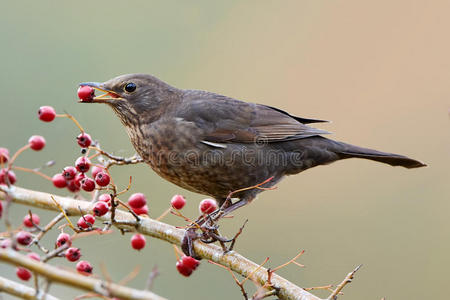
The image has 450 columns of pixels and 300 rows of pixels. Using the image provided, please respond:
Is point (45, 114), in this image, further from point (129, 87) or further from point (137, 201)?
point (129, 87)

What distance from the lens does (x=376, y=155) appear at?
4.43 m

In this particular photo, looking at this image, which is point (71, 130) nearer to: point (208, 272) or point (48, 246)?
point (48, 246)

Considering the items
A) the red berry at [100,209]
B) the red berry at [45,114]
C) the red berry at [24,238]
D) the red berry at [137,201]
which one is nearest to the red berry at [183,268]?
the red berry at [137,201]

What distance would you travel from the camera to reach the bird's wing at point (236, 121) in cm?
436

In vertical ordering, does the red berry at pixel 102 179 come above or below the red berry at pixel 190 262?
above

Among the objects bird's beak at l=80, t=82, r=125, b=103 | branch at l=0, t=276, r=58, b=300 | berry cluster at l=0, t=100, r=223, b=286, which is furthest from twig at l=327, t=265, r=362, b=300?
bird's beak at l=80, t=82, r=125, b=103

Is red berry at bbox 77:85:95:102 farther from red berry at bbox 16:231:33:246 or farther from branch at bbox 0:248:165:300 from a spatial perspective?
branch at bbox 0:248:165:300

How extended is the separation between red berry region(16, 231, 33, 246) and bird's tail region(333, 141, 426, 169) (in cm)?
270

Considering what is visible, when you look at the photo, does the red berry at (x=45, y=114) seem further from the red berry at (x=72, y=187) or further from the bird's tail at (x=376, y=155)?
the bird's tail at (x=376, y=155)

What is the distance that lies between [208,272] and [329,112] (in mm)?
2621

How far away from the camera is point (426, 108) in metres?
6.86

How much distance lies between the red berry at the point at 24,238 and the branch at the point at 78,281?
0.86 metres

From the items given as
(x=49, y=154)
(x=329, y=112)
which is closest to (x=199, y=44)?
(x=329, y=112)

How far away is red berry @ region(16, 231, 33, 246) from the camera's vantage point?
263cm
